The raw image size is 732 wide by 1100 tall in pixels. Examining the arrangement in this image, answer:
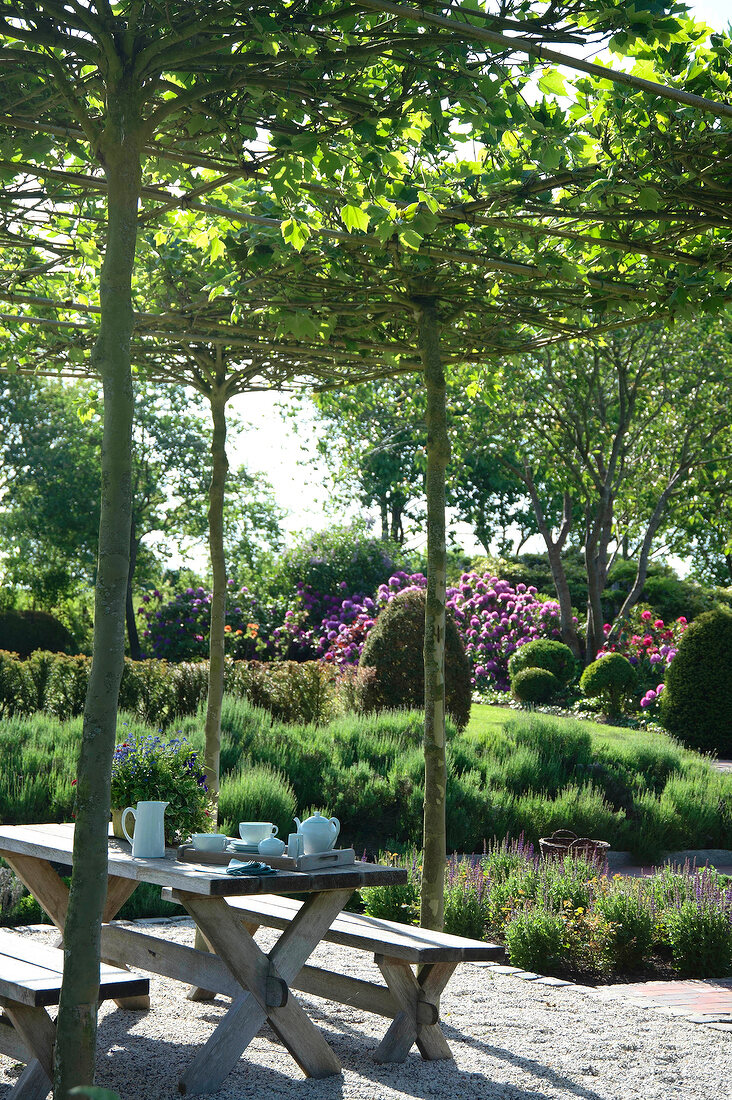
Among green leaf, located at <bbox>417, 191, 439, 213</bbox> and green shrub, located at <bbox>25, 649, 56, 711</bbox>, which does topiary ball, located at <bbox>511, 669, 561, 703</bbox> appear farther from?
green leaf, located at <bbox>417, 191, 439, 213</bbox>

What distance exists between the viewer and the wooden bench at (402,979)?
4020mm

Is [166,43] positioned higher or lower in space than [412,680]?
higher

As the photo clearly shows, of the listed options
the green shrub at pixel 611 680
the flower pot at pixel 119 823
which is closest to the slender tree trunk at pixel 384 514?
the green shrub at pixel 611 680

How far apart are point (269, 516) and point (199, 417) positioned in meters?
2.89

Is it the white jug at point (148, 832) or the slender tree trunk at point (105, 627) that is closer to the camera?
the slender tree trunk at point (105, 627)

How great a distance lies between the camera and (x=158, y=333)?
17.8 ft

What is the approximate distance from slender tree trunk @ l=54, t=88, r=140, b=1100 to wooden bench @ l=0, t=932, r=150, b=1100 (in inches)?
24.2

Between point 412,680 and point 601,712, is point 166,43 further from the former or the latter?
point 601,712

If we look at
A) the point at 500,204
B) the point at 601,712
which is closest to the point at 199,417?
the point at 601,712

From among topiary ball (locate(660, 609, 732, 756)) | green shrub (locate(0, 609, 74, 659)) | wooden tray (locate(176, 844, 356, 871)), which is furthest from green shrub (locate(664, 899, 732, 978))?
green shrub (locate(0, 609, 74, 659))

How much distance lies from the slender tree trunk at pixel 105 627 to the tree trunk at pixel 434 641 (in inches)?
87.2

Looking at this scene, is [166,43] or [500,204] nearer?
[166,43]

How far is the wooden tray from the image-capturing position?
13.1 ft

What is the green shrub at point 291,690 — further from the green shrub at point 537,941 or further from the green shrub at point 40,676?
the green shrub at point 537,941
